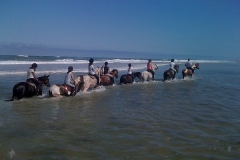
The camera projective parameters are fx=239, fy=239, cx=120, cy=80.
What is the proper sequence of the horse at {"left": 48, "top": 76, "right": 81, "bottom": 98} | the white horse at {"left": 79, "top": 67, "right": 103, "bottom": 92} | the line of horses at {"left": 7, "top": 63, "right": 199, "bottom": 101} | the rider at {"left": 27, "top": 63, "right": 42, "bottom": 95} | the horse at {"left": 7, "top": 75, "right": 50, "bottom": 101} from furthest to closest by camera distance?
the white horse at {"left": 79, "top": 67, "right": 103, "bottom": 92}
the rider at {"left": 27, "top": 63, "right": 42, "bottom": 95}
the horse at {"left": 48, "top": 76, "right": 81, "bottom": 98}
the line of horses at {"left": 7, "top": 63, "right": 199, "bottom": 101}
the horse at {"left": 7, "top": 75, "right": 50, "bottom": 101}

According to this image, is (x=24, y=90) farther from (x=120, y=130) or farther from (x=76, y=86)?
(x=120, y=130)

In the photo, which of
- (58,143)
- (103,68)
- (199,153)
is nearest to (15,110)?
(58,143)

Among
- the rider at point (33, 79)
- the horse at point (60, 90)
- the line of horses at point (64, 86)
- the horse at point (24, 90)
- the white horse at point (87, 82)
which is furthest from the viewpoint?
the white horse at point (87, 82)

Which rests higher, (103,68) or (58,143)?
(103,68)

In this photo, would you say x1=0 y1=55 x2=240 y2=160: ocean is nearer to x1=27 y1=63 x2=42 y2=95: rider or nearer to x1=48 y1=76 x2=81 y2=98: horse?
x1=48 y1=76 x2=81 y2=98: horse

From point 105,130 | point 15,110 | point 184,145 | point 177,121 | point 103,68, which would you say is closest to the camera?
point 184,145

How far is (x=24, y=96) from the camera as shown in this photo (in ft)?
35.7

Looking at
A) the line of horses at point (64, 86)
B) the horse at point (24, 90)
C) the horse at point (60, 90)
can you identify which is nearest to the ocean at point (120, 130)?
the horse at point (24, 90)

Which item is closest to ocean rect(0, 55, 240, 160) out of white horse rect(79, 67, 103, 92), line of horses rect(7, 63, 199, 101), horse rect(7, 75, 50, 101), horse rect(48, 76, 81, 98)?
horse rect(7, 75, 50, 101)

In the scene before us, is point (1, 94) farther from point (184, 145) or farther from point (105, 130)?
point (184, 145)

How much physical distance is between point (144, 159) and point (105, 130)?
6.20 ft

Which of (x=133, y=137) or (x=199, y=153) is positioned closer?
(x=199, y=153)

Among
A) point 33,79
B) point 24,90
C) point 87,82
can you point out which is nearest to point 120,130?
point 24,90

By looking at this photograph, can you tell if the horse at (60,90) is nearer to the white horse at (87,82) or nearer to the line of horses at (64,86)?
the line of horses at (64,86)
